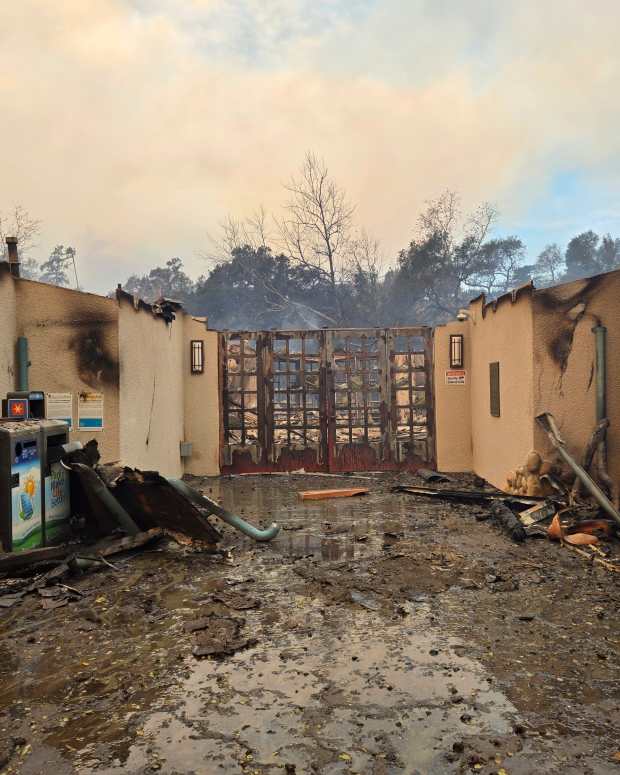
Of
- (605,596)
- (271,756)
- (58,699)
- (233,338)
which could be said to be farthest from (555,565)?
(233,338)

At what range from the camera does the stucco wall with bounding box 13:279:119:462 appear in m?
Result: 7.25

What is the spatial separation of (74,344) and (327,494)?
13.8 ft

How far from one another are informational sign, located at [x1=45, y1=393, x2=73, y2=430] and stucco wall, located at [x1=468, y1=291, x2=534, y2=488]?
18.2ft

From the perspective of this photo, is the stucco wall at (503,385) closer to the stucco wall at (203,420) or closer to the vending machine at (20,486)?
the stucco wall at (203,420)

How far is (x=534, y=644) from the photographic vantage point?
3895mm

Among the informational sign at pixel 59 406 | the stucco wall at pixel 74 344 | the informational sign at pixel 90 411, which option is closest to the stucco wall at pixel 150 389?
the stucco wall at pixel 74 344

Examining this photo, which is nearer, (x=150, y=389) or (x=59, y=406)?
(x=59, y=406)

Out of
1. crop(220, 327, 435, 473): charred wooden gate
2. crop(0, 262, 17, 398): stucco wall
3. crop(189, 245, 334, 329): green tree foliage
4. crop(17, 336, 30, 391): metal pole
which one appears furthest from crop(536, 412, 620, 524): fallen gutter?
crop(189, 245, 334, 329): green tree foliage

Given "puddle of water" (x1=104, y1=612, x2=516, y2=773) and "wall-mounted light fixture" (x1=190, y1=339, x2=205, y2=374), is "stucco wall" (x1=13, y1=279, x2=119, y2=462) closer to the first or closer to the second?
"wall-mounted light fixture" (x1=190, y1=339, x2=205, y2=374)

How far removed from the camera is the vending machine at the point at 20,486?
496 cm

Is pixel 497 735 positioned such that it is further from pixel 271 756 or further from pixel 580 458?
pixel 580 458

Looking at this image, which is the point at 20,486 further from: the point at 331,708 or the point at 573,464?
the point at 573,464

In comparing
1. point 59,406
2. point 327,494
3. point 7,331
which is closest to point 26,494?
point 59,406

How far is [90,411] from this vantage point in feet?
24.7
